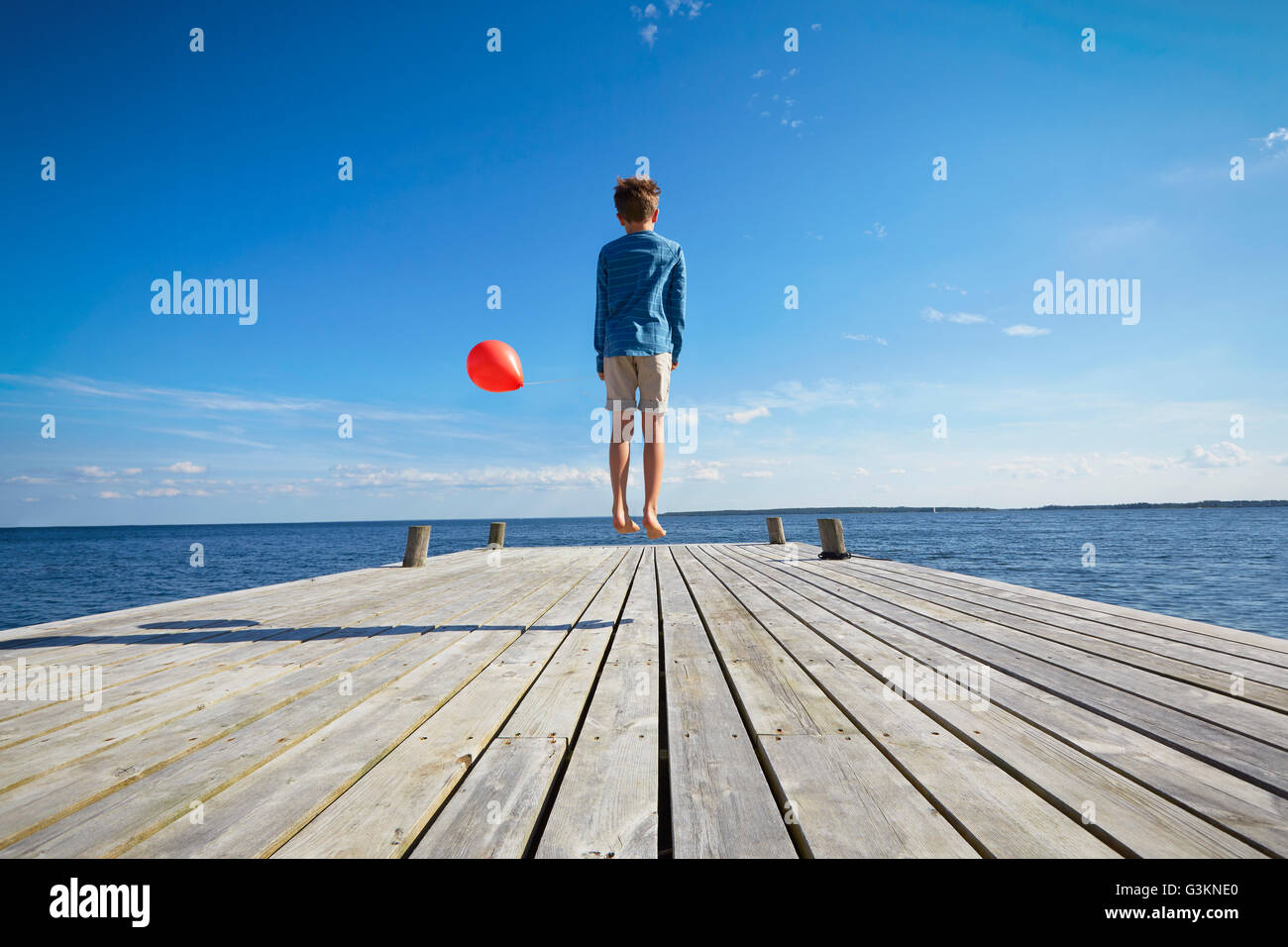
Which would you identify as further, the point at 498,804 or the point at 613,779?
the point at 613,779

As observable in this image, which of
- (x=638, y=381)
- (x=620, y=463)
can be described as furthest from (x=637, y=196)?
(x=620, y=463)

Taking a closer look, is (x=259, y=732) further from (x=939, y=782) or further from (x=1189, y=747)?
(x=1189, y=747)

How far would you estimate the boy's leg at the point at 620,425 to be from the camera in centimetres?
361

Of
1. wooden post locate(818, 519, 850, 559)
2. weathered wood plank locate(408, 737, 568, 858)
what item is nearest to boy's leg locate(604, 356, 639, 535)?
weathered wood plank locate(408, 737, 568, 858)

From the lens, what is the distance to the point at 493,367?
4.29 m

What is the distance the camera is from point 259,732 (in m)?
1.67

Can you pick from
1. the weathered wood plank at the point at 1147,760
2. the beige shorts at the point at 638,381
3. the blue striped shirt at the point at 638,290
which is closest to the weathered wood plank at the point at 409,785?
the weathered wood plank at the point at 1147,760

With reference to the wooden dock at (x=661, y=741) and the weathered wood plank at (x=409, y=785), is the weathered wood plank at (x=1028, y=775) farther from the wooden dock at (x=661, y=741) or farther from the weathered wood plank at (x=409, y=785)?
the weathered wood plank at (x=409, y=785)

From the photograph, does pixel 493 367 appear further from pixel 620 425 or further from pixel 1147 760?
pixel 1147 760

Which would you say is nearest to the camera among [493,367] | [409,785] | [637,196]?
[409,785]

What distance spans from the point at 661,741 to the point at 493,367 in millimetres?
3300

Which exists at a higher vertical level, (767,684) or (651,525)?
(651,525)

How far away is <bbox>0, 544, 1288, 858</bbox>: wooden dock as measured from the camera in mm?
1081

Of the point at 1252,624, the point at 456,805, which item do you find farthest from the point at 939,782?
the point at 1252,624
